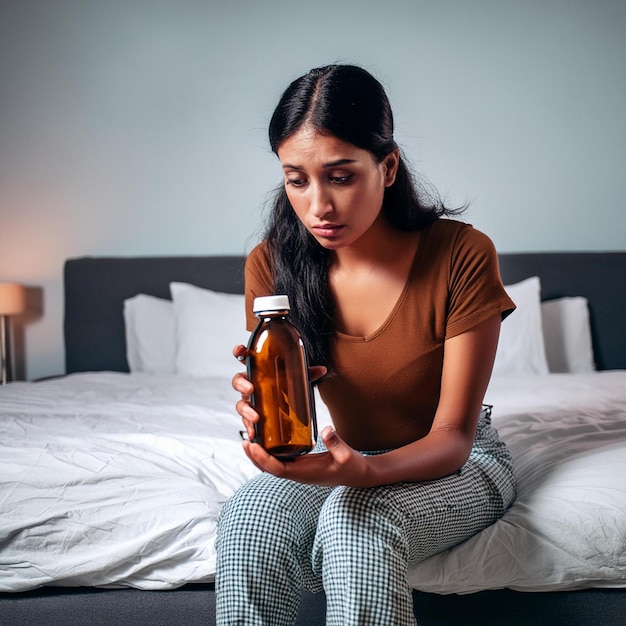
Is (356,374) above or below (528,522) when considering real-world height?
above

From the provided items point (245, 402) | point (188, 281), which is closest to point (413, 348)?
point (245, 402)

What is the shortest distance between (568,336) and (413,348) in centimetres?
201

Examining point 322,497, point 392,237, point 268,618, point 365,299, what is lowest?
point 268,618

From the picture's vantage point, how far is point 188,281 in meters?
3.38

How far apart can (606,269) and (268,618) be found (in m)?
2.65

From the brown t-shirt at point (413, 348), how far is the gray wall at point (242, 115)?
6.99 ft

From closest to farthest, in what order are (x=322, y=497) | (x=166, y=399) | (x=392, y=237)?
(x=322, y=497), (x=392, y=237), (x=166, y=399)

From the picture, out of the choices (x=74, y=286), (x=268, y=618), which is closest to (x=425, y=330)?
(x=268, y=618)

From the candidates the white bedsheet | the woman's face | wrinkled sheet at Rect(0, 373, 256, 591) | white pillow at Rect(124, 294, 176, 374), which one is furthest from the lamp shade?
the woman's face

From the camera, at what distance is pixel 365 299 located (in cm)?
137

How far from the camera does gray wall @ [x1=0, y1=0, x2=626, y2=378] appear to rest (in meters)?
3.34

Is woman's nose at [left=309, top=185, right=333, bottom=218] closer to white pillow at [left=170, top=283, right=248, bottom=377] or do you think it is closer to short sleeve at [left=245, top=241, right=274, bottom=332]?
short sleeve at [left=245, top=241, right=274, bottom=332]

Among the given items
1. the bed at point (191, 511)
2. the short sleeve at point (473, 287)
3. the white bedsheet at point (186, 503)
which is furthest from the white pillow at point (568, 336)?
the short sleeve at point (473, 287)

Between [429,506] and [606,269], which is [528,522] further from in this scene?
[606,269]
